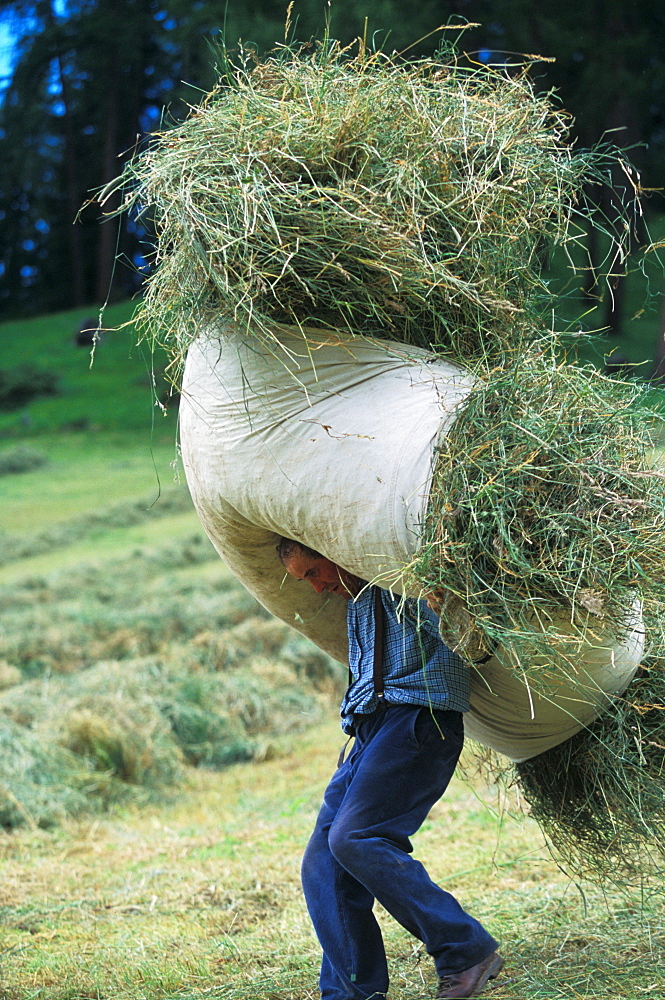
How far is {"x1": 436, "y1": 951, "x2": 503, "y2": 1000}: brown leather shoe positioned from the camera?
2.38m

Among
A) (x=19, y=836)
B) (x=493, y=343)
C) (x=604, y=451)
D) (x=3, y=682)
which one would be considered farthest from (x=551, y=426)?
(x=3, y=682)

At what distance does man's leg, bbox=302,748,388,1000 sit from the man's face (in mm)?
506

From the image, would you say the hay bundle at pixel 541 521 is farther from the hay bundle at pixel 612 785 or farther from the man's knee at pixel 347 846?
the man's knee at pixel 347 846

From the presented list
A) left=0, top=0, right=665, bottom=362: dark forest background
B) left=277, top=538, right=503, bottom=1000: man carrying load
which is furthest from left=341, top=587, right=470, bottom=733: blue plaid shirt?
left=0, top=0, right=665, bottom=362: dark forest background

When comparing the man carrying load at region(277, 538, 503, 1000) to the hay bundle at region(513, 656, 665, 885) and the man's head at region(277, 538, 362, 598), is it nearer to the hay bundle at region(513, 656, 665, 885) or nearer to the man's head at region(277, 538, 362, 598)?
the man's head at region(277, 538, 362, 598)

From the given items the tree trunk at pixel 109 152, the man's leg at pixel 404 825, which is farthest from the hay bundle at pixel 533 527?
the tree trunk at pixel 109 152

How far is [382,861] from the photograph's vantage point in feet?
7.64

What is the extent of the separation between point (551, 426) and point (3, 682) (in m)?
5.65

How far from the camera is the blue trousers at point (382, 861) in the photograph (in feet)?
7.70

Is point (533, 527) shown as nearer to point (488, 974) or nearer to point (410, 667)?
point (410, 667)

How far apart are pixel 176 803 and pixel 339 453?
4.02 metres

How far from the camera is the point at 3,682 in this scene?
22.5 ft

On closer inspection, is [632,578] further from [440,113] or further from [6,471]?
[6,471]

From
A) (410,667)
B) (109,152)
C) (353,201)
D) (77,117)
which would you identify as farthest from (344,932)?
(77,117)
